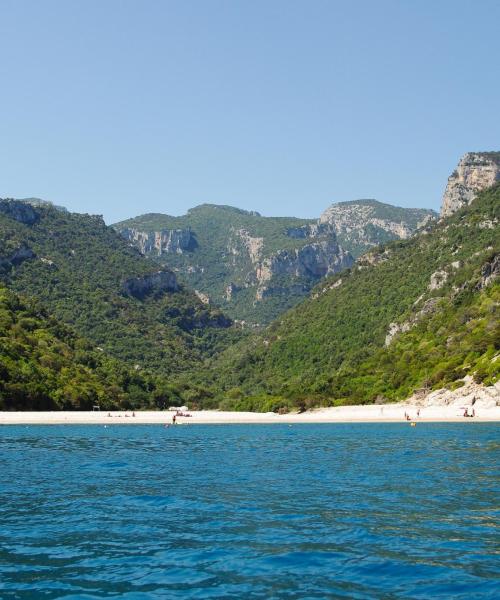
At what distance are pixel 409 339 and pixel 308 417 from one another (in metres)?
40.2

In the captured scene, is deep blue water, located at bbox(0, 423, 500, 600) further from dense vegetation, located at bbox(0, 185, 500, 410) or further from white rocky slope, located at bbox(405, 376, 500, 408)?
dense vegetation, located at bbox(0, 185, 500, 410)

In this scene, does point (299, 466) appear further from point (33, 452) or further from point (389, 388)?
point (389, 388)

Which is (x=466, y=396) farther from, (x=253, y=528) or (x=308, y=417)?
(x=253, y=528)

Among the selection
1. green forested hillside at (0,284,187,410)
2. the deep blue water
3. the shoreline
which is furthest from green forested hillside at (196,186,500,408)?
the deep blue water

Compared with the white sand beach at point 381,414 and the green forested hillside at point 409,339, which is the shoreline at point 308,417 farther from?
the green forested hillside at point 409,339

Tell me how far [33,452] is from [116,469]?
52.3ft

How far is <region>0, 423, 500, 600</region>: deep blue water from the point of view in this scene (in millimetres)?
17031

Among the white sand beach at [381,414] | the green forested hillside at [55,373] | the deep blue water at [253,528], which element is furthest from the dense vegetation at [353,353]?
the deep blue water at [253,528]

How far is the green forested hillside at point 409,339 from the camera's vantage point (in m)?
127

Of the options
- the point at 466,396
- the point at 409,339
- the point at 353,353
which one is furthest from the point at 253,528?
the point at 353,353

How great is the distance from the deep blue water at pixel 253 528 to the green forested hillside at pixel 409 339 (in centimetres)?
7854

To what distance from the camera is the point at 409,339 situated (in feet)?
502

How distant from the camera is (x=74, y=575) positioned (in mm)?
17922

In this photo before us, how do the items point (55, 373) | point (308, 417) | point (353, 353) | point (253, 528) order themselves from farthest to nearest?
1. point (353, 353)
2. point (55, 373)
3. point (308, 417)
4. point (253, 528)
